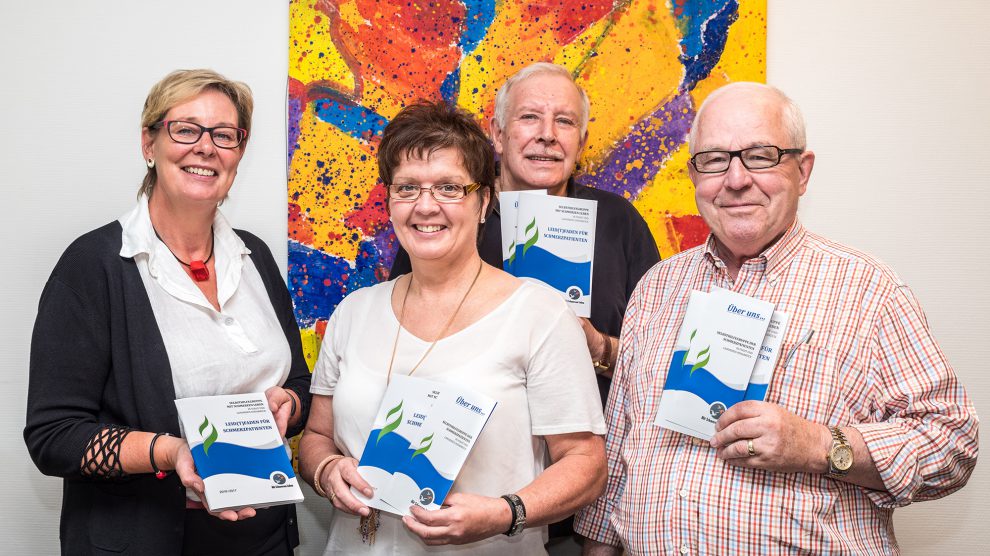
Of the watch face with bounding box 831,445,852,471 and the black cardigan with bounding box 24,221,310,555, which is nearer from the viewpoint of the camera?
the watch face with bounding box 831,445,852,471

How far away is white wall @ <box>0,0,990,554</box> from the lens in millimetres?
2584

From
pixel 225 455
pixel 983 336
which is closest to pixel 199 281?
pixel 225 455

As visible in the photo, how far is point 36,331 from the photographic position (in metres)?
1.76

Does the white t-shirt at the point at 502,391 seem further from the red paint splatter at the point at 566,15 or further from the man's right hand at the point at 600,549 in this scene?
the red paint splatter at the point at 566,15

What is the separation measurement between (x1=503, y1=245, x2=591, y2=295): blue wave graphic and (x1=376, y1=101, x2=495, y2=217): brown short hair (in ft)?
1.02

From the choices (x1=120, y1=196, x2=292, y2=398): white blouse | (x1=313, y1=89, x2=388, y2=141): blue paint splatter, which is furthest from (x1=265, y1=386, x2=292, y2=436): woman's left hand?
(x1=313, y1=89, x2=388, y2=141): blue paint splatter

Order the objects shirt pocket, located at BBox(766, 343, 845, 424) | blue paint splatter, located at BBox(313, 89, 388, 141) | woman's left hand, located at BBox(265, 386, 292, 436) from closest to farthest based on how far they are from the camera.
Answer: shirt pocket, located at BBox(766, 343, 845, 424) → woman's left hand, located at BBox(265, 386, 292, 436) → blue paint splatter, located at BBox(313, 89, 388, 141)

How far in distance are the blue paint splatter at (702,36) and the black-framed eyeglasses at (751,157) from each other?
941 mm

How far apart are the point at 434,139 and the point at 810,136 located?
4.96 ft

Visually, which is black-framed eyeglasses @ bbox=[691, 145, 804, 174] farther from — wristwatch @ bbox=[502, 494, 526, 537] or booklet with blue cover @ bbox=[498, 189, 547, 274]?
wristwatch @ bbox=[502, 494, 526, 537]

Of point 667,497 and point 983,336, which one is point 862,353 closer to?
point 667,497

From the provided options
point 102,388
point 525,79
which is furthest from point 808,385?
point 102,388

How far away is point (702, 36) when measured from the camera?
2.59m

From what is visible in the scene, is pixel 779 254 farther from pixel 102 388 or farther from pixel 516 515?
pixel 102 388
